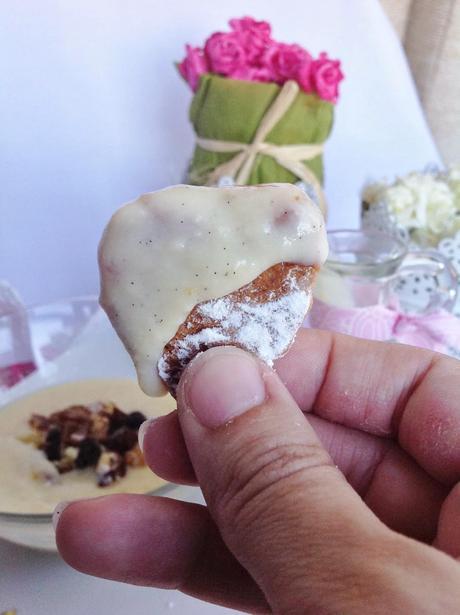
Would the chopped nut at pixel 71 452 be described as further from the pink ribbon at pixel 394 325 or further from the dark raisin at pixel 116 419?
the pink ribbon at pixel 394 325

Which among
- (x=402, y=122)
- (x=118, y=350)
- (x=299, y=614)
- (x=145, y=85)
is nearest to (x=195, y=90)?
(x=145, y=85)

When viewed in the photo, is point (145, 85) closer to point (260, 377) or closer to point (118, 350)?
point (118, 350)

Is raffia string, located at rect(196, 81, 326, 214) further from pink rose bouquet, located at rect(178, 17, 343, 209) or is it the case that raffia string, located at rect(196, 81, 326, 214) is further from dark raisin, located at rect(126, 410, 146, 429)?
dark raisin, located at rect(126, 410, 146, 429)

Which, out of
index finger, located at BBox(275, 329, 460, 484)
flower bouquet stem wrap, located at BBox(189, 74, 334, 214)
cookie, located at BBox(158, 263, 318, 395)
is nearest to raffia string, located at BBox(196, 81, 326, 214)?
flower bouquet stem wrap, located at BBox(189, 74, 334, 214)

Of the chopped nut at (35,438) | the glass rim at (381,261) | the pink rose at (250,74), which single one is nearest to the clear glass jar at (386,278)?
the glass rim at (381,261)

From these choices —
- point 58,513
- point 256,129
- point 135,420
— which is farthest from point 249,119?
point 58,513

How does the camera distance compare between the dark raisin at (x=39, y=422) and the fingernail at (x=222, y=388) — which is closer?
the fingernail at (x=222, y=388)

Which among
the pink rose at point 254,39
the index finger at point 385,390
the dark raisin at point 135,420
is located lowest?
the dark raisin at point 135,420
